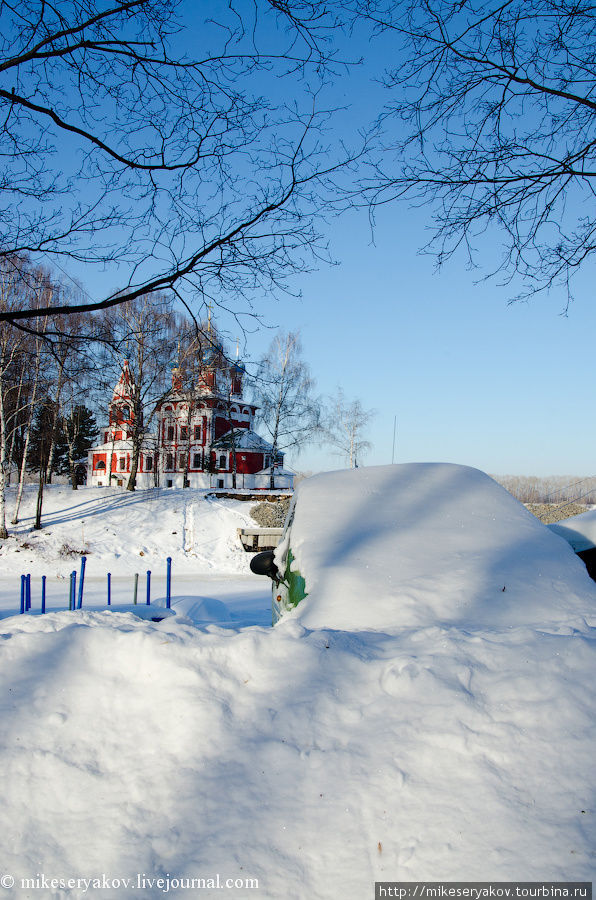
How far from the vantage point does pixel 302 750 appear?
190 cm

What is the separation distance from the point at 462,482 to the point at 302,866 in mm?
3111

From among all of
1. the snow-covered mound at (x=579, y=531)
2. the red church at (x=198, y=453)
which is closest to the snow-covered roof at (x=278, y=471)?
the red church at (x=198, y=453)

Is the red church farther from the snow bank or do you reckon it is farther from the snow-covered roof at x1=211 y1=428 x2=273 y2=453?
the snow bank

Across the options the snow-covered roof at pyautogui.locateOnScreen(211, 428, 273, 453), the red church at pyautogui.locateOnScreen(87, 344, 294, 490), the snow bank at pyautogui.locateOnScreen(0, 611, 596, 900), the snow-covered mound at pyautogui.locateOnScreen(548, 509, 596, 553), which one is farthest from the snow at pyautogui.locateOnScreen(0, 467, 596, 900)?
the snow-covered roof at pyautogui.locateOnScreen(211, 428, 273, 453)

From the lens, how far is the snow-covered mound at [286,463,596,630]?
291 cm

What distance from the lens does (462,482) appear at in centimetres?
433

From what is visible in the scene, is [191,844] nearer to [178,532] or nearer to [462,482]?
[462,482]

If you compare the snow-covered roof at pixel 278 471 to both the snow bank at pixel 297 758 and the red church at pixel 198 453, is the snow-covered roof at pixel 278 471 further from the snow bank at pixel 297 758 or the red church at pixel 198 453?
the snow bank at pixel 297 758

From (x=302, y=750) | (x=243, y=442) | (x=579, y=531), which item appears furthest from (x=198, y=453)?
(x=302, y=750)

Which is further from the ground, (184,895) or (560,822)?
(560,822)

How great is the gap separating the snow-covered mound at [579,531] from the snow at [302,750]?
180 centimetres

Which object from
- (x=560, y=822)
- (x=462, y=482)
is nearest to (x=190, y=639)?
(x=560, y=822)

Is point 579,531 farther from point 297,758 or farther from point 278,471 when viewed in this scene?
point 278,471

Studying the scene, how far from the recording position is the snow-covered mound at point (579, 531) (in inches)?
178
